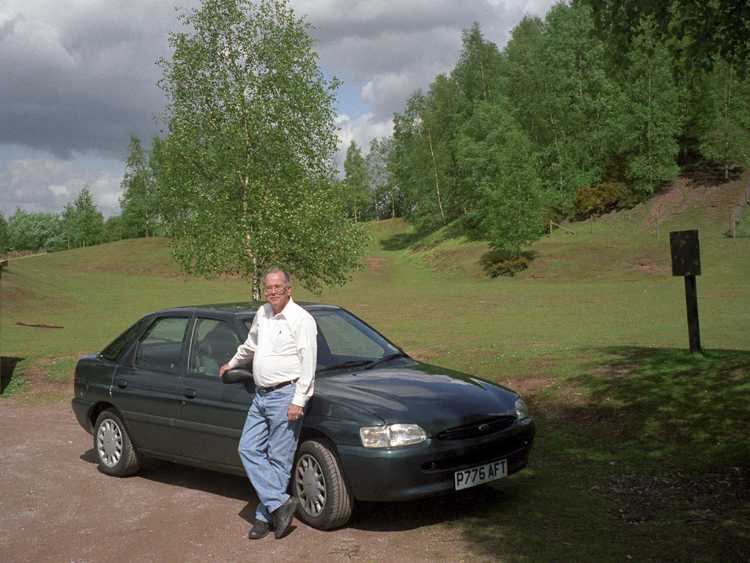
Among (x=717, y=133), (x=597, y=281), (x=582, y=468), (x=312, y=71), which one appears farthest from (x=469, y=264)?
(x=582, y=468)

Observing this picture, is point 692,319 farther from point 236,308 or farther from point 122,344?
point 122,344

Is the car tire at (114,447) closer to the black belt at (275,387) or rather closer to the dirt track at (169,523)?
the dirt track at (169,523)

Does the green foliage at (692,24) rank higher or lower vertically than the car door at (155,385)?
higher

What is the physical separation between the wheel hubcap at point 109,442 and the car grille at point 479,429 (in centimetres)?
380

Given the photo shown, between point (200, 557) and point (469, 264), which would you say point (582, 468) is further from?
point (469, 264)

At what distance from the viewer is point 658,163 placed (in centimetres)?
6078

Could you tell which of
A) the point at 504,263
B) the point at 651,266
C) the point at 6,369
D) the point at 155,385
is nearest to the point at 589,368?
the point at 155,385

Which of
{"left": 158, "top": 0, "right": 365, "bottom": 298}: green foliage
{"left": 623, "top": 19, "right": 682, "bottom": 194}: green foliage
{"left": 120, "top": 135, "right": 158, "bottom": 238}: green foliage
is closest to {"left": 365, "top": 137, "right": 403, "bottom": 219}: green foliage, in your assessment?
{"left": 120, "top": 135, "right": 158, "bottom": 238}: green foliage

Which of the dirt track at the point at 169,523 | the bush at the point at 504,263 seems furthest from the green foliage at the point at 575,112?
the dirt track at the point at 169,523

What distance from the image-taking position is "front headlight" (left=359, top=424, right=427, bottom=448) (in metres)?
5.55

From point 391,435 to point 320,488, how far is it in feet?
2.55

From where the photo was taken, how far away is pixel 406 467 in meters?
5.50

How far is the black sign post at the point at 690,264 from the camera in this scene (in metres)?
11.0

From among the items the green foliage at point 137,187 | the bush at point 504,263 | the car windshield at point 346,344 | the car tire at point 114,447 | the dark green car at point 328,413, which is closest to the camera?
the dark green car at point 328,413
